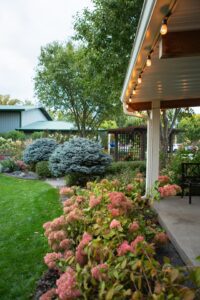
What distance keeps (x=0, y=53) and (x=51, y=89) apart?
19742 mm

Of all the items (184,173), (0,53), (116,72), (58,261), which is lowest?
(58,261)

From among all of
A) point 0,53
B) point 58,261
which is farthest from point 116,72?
point 0,53

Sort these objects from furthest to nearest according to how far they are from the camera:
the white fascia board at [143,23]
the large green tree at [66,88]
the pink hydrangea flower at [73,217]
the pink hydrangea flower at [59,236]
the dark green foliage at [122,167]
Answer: the large green tree at [66,88] < the dark green foliage at [122,167] < the pink hydrangea flower at [73,217] < the pink hydrangea flower at [59,236] < the white fascia board at [143,23]

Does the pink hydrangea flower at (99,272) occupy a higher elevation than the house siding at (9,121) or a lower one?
lower

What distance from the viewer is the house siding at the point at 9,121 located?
2862 centimetres

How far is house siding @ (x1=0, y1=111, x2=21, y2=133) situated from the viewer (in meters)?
28.6

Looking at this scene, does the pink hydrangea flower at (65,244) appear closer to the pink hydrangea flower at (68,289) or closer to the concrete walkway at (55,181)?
the pink hydrangea flower at (68,289)

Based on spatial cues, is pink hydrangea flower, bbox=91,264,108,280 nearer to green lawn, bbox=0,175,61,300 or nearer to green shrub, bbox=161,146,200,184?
green lawn, bbox=0,175,61,300

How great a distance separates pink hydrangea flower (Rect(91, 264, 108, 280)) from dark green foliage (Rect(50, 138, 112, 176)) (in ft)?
22.2

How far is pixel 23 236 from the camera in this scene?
17.5ft

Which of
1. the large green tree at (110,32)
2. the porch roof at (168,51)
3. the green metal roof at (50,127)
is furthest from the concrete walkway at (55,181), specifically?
the green metal roof at (50,127)

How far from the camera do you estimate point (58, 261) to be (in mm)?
3328

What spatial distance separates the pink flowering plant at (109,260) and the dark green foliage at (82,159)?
4.96 m

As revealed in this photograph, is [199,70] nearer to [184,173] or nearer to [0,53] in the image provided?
[184,173]
